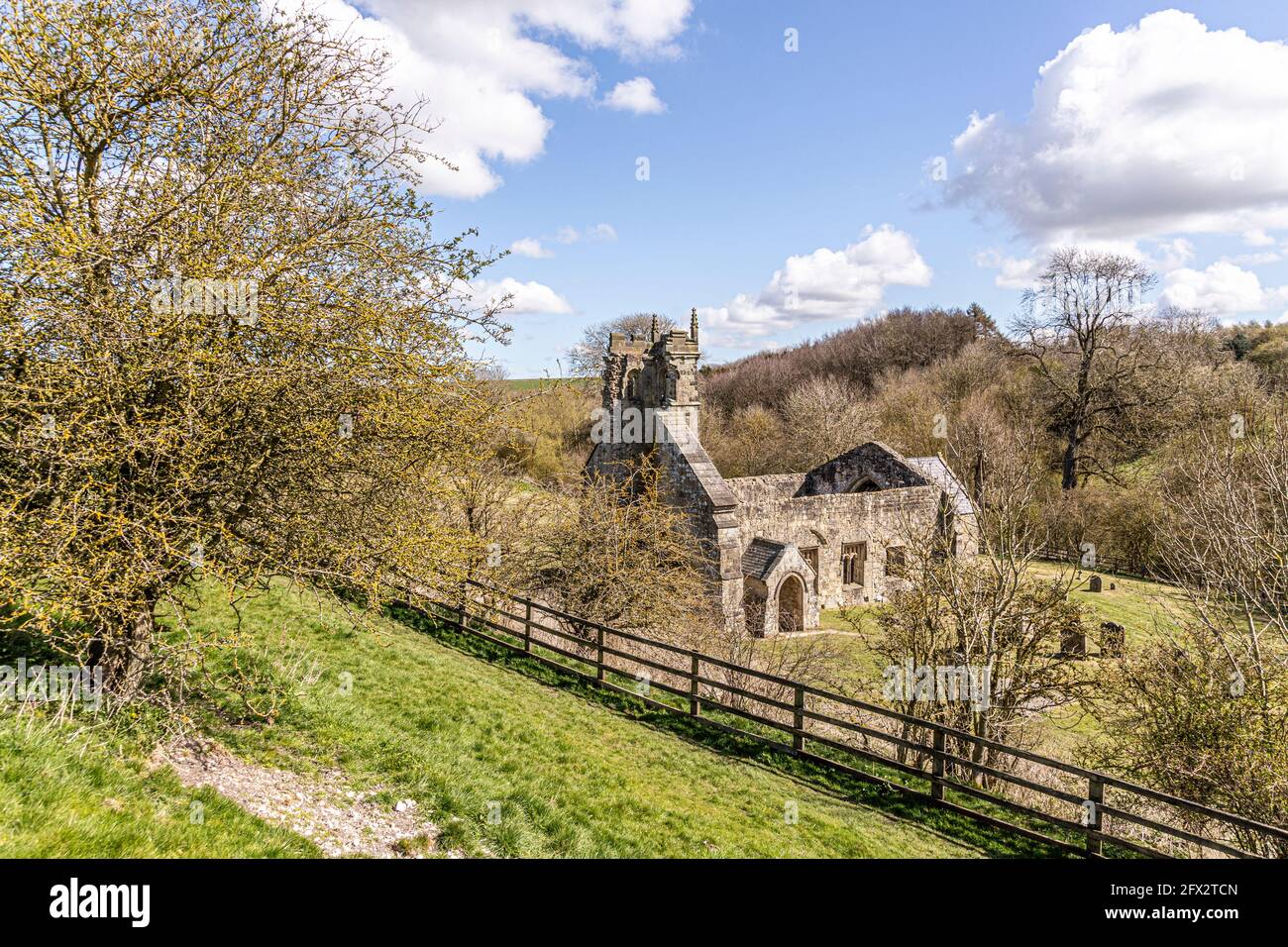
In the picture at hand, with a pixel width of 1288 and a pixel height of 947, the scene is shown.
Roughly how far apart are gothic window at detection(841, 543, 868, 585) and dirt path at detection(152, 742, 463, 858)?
18.4 metres

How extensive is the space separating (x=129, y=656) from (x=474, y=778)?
3.70 metres

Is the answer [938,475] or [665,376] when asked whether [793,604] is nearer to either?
[665,376]

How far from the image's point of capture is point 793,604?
2000 cm

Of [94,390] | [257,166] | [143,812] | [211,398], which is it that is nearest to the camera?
[143,812]

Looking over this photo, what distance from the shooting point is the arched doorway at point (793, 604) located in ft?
64.1

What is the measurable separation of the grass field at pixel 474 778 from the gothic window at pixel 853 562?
1304cm

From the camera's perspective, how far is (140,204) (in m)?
5.63

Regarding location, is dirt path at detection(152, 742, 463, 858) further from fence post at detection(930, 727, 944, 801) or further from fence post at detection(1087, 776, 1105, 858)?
fence post at detection(1087, 776, 1105, 858)

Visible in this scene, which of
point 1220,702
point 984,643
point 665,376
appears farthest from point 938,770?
point 665,376

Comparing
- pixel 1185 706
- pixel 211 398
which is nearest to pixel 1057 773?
pixel 1185 706

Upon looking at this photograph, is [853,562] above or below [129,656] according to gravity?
below
